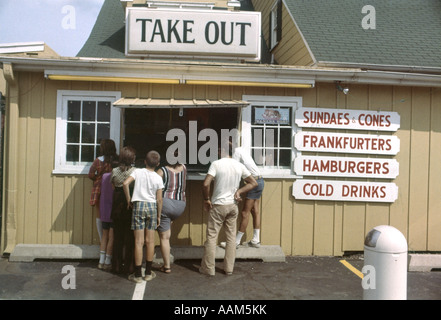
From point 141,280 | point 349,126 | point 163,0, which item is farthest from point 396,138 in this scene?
point 163,0

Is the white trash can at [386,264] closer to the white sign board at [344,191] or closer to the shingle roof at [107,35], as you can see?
the white sign board at [344,191]

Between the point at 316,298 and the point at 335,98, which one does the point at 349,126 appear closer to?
the point at 335,98

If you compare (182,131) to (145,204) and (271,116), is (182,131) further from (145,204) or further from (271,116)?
(145,204)

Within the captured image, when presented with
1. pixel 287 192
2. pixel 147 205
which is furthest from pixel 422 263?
pixel 147 205

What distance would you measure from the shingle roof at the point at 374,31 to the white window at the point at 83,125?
455 centimetres

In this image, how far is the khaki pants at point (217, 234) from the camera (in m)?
5.72

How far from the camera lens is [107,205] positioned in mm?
5832

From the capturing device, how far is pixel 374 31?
10336 millimetres

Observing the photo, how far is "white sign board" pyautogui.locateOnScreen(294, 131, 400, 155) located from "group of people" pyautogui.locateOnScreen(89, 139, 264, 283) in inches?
54.4

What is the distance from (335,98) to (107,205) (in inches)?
161

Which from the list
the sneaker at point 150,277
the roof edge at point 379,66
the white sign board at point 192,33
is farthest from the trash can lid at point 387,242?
the roof edge at point 379,66

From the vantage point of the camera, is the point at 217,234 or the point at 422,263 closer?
the point at 217,234

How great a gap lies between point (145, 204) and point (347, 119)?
3.72 m
